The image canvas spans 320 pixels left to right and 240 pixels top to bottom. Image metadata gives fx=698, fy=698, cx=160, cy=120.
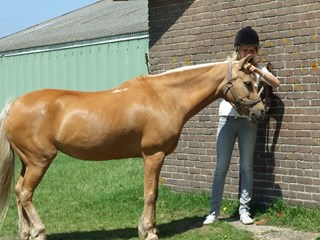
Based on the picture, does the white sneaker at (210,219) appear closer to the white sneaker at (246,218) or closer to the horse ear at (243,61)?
the white sneaker at (246,218)

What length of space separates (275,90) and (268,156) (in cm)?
81

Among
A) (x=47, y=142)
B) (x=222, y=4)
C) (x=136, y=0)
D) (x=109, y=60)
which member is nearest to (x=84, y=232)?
(x=47, y=142)

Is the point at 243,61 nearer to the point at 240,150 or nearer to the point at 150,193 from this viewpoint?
the point at 240,150

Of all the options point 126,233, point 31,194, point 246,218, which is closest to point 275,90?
point 246,218

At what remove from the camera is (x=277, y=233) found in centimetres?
743

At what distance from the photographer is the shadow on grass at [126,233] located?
7.81 meters

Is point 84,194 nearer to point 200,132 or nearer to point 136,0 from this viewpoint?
point 200,132

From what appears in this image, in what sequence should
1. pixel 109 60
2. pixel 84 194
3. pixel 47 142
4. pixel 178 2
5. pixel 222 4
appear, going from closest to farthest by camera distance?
pixel 47 142, pixel 222 4, pixel 178 2, pixel 84 194, pixel 109 60

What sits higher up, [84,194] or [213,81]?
[213,81]

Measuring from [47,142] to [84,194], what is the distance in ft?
11.7

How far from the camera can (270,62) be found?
8438 millimetres

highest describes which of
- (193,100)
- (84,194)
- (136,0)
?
(136,0)

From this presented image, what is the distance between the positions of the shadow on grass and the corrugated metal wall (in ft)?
29.8

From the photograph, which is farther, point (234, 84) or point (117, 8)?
point (117, 8)
